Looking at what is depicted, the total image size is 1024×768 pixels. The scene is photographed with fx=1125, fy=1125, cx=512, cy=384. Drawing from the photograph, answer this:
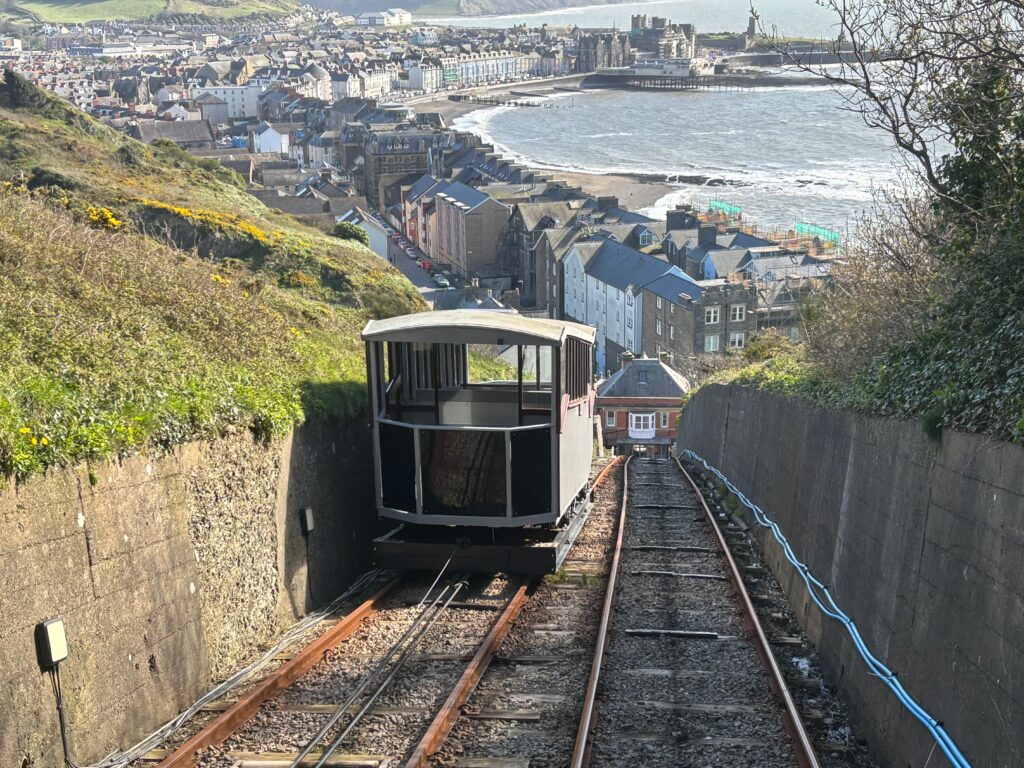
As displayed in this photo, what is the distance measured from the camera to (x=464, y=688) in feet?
31.6

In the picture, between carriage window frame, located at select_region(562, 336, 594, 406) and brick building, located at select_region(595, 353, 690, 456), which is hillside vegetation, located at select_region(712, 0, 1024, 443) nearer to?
carriage window frame, located at select_region(562, 336, 594, 406)

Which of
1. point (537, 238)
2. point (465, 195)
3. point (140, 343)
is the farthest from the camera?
point (465, 195)

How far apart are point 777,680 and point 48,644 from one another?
596 cm

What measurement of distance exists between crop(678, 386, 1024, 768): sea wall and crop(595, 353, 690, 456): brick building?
44583 millimetres

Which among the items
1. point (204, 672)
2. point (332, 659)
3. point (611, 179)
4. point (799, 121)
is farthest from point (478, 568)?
point (799, 121)

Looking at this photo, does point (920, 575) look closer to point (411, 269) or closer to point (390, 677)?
point (390, 677)

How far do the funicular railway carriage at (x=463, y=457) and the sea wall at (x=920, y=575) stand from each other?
3131 mm

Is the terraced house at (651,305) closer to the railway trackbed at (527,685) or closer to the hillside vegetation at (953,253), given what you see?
the hillside vegetation at (953,253)

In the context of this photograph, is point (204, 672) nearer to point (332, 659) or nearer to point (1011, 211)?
point (332, 659)

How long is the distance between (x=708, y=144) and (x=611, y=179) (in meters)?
35.4

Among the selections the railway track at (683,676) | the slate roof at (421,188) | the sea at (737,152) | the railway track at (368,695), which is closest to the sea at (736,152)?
the sea at (737,152)

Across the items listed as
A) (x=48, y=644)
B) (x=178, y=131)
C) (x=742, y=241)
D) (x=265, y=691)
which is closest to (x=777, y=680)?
(x=265, y=691)

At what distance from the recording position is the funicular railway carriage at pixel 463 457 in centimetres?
1281

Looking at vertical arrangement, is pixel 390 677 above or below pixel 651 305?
above
